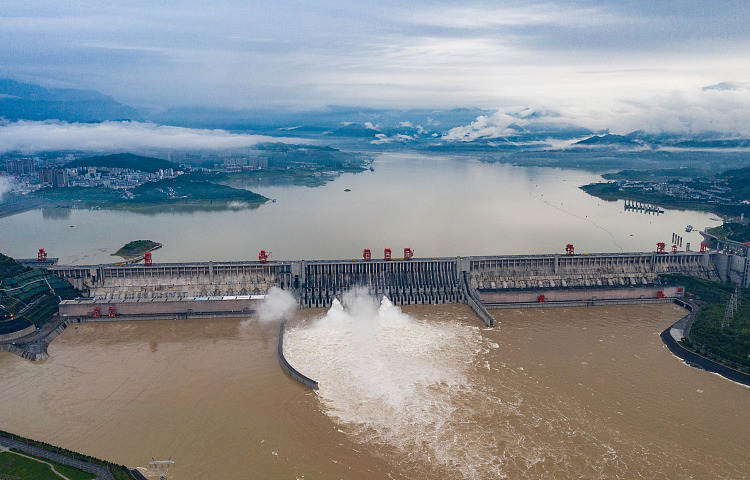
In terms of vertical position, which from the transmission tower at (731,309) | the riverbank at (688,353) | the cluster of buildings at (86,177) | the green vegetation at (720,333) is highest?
the cluster of buildings at (86,177)

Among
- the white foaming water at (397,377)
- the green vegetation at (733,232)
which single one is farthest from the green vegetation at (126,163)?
the green vegetation at (733,232)

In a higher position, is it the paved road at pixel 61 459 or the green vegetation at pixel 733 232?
the green vegetation at pixel 733 232

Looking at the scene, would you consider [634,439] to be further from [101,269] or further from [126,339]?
[101,269]

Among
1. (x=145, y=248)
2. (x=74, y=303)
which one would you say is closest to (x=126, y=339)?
(x=74, y=303)

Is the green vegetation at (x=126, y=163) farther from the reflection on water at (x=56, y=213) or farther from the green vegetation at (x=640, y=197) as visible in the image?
the green vegetation at (x=640, y=197)

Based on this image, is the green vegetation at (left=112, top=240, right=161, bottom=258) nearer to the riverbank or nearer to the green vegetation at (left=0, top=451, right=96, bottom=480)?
the green vegetation at (left=0, top=451, right=96, bottom=480)

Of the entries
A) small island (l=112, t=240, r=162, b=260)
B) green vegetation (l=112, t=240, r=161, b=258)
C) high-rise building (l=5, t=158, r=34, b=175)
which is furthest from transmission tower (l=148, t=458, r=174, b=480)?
high-rise building (l=5, t=158, r=34, b=175)

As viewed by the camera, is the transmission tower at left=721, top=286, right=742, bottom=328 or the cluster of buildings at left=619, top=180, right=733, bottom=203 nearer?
the transmission tower at left=721, top=286, right=742, bottom=328
